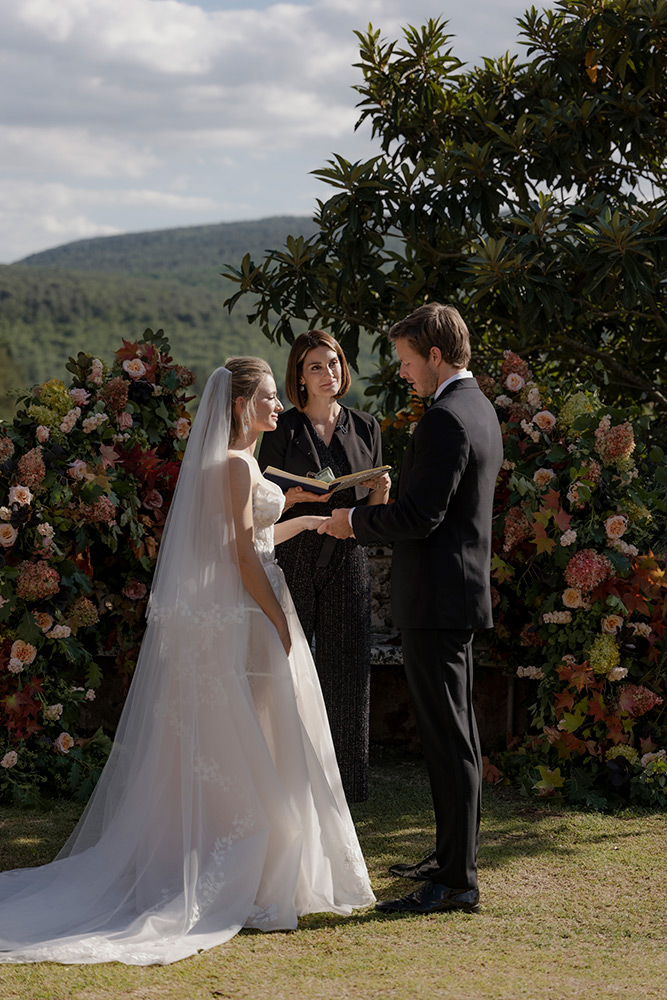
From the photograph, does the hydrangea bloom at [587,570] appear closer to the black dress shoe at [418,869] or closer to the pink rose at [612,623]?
the pink rose at [612,623]

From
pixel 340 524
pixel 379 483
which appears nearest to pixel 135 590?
pixel 379 483

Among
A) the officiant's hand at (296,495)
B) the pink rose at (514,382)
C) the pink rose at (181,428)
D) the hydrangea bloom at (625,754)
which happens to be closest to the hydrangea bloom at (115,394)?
the pink rose at (181,428)

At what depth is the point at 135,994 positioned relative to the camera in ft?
9.89

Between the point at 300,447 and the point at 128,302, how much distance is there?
229 feet

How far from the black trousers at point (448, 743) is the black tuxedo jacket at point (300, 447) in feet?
4.44

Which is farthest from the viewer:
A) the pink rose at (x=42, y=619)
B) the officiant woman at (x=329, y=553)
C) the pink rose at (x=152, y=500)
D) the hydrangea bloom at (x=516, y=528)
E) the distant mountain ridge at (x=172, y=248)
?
the distant mountain ridge at (x=172, y=248)

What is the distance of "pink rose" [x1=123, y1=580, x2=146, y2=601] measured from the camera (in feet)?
18.1

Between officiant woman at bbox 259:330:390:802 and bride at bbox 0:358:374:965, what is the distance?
0.82 m

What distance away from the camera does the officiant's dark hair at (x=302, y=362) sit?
4.83m

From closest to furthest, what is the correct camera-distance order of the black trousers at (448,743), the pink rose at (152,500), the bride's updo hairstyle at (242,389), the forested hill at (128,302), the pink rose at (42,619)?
the black trousers at (448,743), the bride's updo hairstyle at (242,389), the pink rose at (42,619), the pink rose at (152,500), the forested hill at (128,302)

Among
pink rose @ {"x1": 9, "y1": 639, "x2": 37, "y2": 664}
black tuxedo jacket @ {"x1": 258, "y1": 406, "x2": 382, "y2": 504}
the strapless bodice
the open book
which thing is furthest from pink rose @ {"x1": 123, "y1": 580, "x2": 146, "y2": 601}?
the strapless bodice

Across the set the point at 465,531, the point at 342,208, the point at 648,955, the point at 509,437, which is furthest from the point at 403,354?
the point at 342,208

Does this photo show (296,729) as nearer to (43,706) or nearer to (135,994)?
(135,994)

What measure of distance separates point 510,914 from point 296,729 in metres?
1.01
